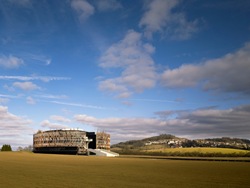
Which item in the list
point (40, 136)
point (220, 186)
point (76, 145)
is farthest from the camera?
point (40, 136)

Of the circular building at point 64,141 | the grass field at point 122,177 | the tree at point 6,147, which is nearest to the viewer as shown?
the grass field at point 122,177

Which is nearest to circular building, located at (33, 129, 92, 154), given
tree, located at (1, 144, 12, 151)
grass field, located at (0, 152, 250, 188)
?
tree, located at (1, 144, 12, 151)

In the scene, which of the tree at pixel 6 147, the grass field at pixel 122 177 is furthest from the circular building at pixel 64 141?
the grass field at pixel 122 177

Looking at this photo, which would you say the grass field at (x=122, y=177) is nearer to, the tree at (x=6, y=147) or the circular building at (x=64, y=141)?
the circular building at (x=64, y=141)

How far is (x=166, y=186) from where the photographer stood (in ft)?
84.6

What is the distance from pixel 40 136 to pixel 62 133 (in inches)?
841

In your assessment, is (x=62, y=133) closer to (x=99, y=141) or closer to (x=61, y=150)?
(x=61, y=150)

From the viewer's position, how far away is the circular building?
166 meters

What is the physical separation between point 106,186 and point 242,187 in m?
11.3

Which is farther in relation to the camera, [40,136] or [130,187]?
[40,136]

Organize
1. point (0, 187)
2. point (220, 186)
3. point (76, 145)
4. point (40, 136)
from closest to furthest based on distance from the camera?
point (0, 187) < point (220, 186) < point (76, 145) < point (40, 136)

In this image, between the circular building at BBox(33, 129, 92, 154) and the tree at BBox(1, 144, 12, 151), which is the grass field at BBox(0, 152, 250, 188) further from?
the tree at BBox(1, 144, 12, 151)

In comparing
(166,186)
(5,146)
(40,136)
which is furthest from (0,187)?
(5,146)

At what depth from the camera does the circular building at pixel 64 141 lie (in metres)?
166
